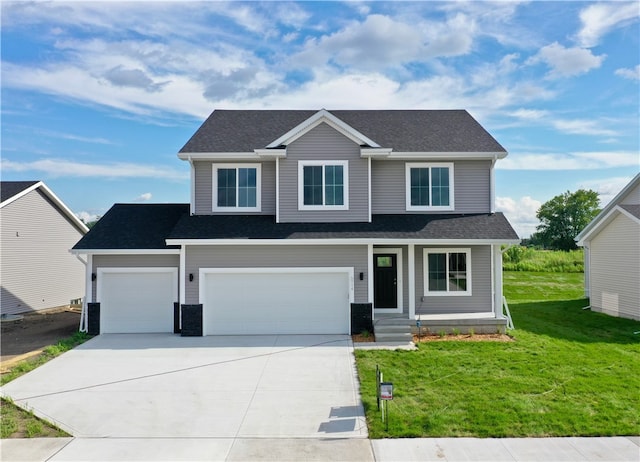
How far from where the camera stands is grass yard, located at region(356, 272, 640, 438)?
22.7 feet

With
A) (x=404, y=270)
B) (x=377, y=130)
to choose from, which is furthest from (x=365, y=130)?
(x=404, y=270)

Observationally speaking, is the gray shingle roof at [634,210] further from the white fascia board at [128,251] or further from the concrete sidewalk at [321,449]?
the white fascia board at [128,251]

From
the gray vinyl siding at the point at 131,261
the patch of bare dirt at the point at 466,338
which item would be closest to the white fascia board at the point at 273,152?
the gray vinyl siding at the point at 131,261

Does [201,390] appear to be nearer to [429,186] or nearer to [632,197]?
[429,186]

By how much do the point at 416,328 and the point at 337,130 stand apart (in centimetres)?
667

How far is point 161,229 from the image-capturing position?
15148mm

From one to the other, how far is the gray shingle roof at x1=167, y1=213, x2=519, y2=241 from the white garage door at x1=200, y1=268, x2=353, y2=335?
3.66 feet

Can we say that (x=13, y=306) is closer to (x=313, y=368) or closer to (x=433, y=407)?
(x=313, y=368)

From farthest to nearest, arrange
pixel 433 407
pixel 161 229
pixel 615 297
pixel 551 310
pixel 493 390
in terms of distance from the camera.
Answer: pixel 551 310, pixel 615 297, pixel 161 229, pixel 493 390, pixel 433 407

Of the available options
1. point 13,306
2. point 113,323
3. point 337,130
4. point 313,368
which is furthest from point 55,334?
point 337,130

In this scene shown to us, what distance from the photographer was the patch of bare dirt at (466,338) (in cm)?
1243

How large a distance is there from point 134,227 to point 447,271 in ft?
35.5

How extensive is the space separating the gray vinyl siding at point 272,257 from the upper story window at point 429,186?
304 cm

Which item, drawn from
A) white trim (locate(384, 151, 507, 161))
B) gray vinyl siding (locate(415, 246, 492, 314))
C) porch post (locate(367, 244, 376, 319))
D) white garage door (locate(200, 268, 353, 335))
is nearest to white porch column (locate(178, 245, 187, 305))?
white garage door (locate(200, 268, 353, 335))
